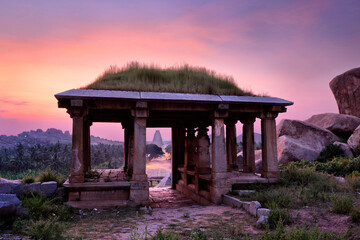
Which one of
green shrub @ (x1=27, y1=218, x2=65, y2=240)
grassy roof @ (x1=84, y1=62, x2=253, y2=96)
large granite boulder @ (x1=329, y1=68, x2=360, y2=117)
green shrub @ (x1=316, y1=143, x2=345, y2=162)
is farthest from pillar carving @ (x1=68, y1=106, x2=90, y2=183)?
large granite boulder @ (x1=329, y1=68, x2=360, y2=117)

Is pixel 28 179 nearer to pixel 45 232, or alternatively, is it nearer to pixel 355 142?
pixel 45 232

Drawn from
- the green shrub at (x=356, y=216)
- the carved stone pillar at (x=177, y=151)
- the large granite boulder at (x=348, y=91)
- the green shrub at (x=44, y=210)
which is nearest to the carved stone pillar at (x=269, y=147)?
the green shrub at (x=356, y=216)

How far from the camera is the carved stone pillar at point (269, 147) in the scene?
1019 cm

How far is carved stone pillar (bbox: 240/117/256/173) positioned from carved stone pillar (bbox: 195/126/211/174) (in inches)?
99.5

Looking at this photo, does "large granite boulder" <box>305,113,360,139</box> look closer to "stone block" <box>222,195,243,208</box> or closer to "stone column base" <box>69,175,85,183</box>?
"stone block" <box>222,195,243,208</box>

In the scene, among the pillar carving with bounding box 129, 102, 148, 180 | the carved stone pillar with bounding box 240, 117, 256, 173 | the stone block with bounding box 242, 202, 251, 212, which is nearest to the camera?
the stone block with bounding box 242, 202, 251, 212

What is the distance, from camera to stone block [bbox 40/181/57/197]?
8445 millimetres

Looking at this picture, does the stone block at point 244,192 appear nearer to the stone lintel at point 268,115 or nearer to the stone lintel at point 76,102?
the stone lintel at point 268,115

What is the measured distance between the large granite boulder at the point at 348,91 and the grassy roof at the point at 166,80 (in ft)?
56.7

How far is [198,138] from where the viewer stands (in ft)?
35.8

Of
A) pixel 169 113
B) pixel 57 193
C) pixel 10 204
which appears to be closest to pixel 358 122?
pixel 169 113

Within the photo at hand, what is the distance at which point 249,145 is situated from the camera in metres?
12.6

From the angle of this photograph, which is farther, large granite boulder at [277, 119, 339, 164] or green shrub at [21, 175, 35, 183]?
large granite boulder at [277, 119, 339, 164]

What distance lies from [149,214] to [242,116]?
7.30 metres
